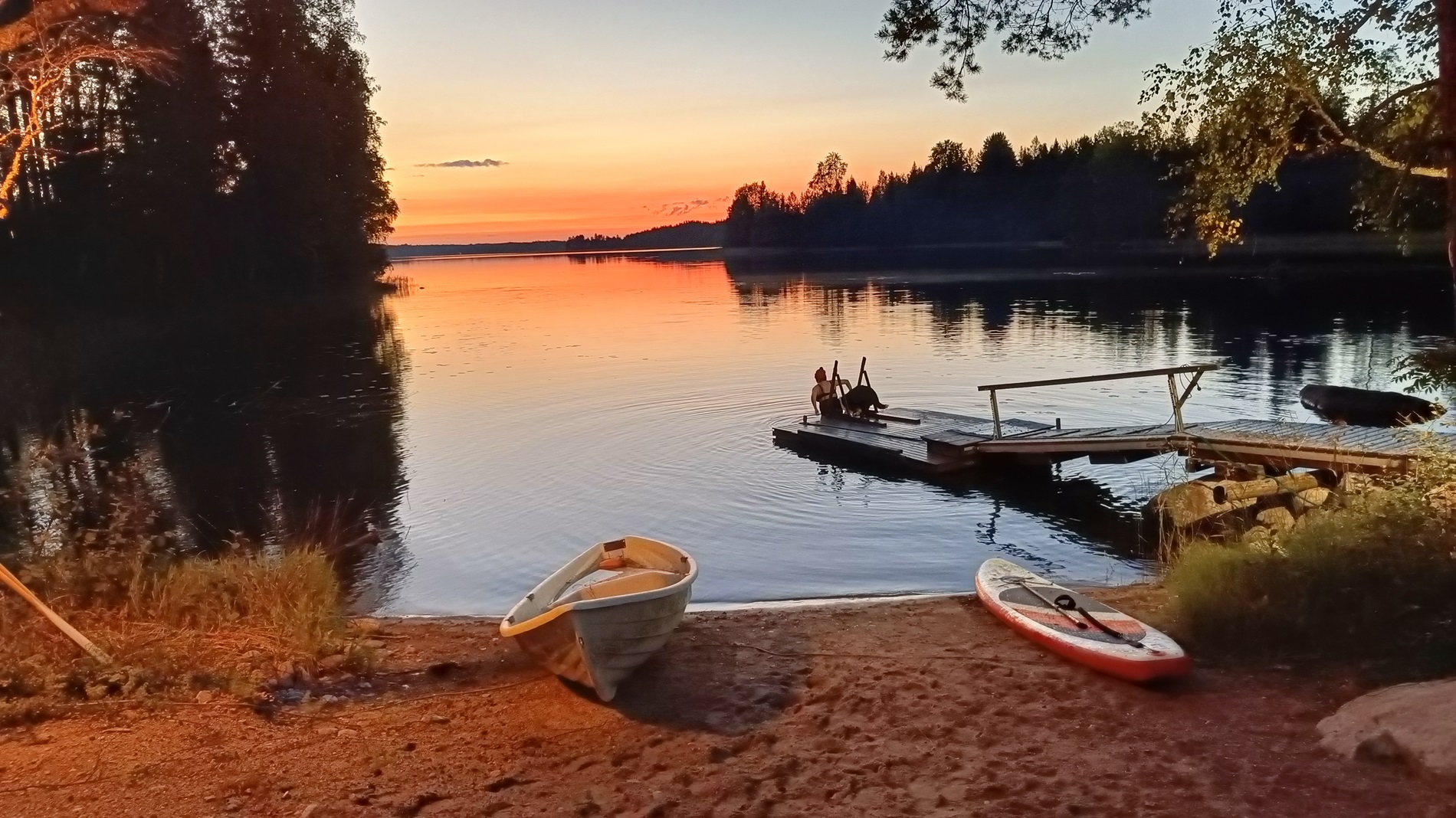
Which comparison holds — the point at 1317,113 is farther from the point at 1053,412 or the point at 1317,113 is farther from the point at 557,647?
the point at 1053,412

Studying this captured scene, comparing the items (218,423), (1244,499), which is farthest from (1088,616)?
(218,423)

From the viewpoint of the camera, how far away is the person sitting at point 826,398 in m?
19.2

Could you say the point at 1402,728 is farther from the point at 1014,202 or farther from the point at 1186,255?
the point at 1014,202

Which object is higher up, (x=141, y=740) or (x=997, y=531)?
(x=141, y=740)

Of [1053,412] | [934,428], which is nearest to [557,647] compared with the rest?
[934,428]

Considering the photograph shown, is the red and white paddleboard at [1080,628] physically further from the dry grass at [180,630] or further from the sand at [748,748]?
the dry grass at [180,630]

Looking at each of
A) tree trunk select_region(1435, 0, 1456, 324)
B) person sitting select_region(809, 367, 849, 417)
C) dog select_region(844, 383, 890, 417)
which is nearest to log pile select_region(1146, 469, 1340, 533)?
tree trunk select_region(1435, 0, 1456, 324)

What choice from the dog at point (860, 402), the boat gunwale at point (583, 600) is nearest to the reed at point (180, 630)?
the boat gunwale at point (583, 600)

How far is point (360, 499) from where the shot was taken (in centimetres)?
1564

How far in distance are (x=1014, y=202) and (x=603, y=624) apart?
12624 centimetres

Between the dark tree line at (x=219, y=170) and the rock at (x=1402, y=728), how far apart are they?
128 ft

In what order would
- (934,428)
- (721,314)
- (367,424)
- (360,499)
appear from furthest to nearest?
1. (721,314)
2. (367,424)
3. (934,428)
4. (360,499)

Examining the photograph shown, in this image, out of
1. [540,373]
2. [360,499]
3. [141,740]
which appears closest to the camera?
[141,740]

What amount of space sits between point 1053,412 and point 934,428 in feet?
12.8
